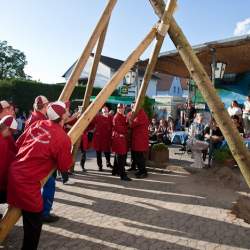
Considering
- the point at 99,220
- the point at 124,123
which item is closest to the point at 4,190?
the point at 99,220

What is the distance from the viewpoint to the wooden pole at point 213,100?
15.3ft

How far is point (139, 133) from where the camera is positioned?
30.7 feet

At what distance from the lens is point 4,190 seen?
4301mm

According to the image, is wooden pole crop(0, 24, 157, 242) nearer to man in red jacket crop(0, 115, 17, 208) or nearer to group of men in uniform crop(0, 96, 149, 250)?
group of men in uniform crop(0, 96, 149, 250)

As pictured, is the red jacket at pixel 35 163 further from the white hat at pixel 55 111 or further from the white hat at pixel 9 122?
the white hat at pixel 9 122

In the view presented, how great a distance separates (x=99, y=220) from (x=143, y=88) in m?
4.71

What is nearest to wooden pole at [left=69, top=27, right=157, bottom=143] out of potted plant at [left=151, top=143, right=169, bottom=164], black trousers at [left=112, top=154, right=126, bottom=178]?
black trousers at [left=112, top=154, right=126, bottom=178]

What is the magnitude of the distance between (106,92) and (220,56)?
8.12 metres

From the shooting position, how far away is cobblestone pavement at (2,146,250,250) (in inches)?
188

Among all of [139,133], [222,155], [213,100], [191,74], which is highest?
[191,74]

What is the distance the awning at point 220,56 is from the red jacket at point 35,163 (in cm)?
709

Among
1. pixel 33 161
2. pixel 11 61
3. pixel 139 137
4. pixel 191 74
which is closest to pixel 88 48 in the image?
pixel 191 74

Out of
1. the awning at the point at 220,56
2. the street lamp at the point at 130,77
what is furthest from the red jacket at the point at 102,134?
the street lamp at the point at 130,77

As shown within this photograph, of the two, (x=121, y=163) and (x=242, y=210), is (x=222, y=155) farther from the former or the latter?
(x=242, y=210)
